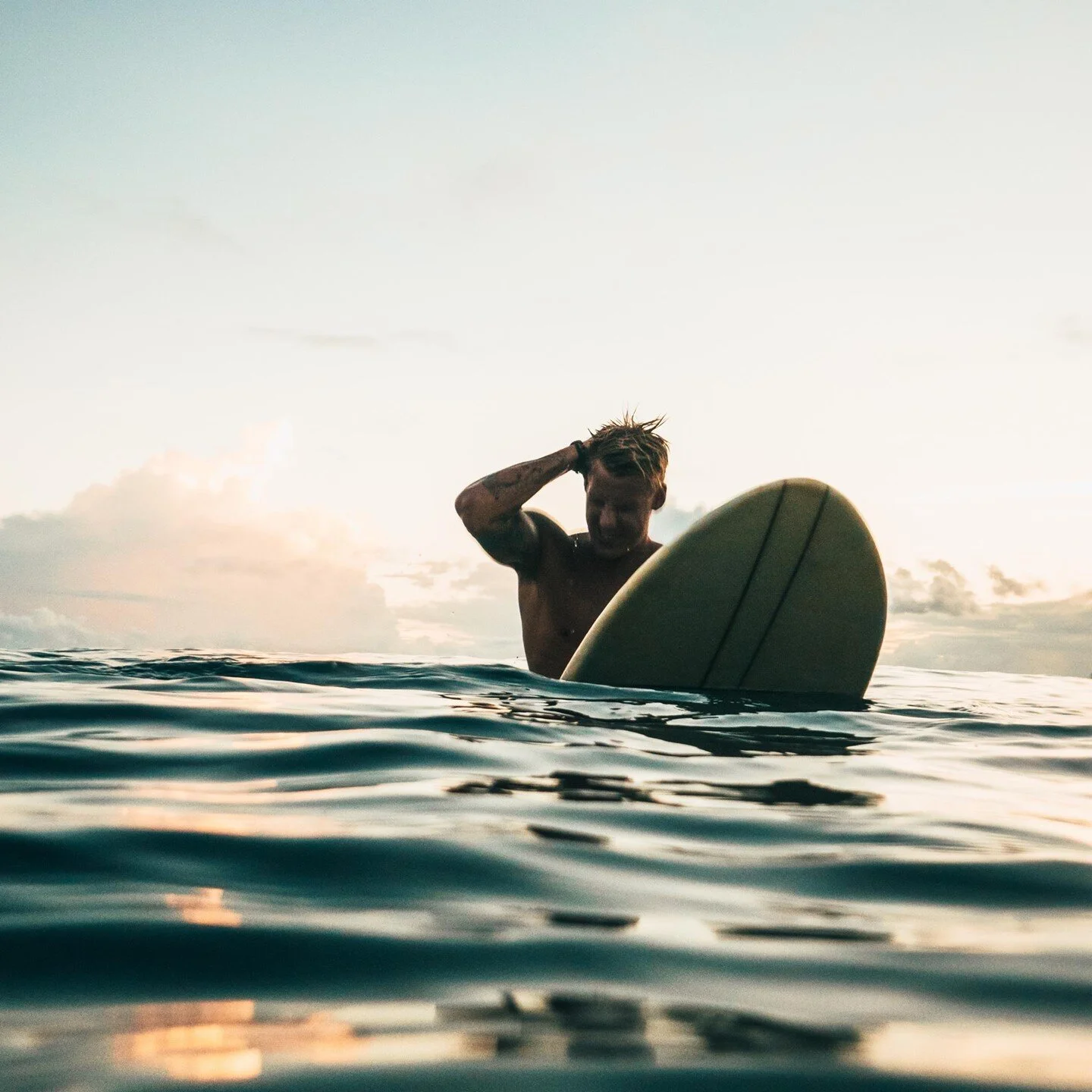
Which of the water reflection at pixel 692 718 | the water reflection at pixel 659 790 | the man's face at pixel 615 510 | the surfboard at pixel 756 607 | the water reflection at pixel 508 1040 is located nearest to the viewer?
the water reflection at pixel 508 1040

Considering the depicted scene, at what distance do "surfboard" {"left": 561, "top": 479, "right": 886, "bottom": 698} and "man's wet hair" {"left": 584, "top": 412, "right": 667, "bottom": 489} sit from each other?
0.54 m

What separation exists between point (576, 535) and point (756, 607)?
1127 millimetres

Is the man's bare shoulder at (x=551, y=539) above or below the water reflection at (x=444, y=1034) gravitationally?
above

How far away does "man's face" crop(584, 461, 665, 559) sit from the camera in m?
5.15

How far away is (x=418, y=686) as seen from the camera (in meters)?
4.75

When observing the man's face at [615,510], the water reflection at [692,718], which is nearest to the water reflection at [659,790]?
the water reflection at [692,718]

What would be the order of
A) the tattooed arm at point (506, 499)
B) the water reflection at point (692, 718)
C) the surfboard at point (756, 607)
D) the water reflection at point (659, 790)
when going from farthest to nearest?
the tattooed arm at point (506, 499), the surfboard at point (756, 607), the water reflection at point (692, 718), the water reflection at point (659, 790)

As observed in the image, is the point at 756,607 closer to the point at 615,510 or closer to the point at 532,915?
the point at 615,510

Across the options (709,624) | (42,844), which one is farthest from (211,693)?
(42,844)

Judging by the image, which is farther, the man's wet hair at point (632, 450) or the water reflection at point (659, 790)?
the man's wet hair at point (632, 450)

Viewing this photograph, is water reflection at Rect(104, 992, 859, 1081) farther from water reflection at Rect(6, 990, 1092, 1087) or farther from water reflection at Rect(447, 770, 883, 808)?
water reflection at Rect(447, 770, 883, 808)

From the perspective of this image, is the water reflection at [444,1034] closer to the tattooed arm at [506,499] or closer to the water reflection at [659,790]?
the water reflection at [659,790]

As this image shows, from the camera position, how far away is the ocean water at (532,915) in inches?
34.6

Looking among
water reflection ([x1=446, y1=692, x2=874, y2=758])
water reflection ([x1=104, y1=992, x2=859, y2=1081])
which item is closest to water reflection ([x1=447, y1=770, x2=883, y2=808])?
water reflection ([x1=446, y1=692, x2=874, y2=758])
